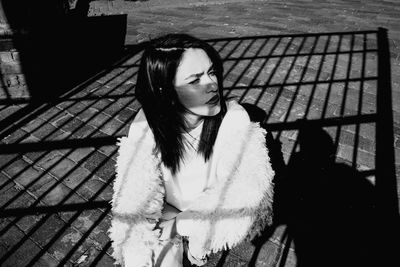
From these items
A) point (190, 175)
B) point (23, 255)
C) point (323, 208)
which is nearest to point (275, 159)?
point (323, 208)

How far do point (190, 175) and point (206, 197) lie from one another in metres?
0.25

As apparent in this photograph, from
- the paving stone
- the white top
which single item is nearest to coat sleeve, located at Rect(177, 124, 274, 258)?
the white top

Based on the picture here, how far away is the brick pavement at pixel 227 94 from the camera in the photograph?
234 centimetres

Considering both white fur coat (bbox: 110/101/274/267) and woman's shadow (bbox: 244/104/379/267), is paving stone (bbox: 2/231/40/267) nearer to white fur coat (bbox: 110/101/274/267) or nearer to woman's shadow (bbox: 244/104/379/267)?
white fur coat (bbox: 110/101/274/267)

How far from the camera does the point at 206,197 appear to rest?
1.92 meters

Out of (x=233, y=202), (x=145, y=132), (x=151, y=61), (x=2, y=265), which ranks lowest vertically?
(x=2, y=265)

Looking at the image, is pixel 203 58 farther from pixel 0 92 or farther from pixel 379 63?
pixel 379 63

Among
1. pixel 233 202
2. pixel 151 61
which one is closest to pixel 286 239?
pixel 233 202

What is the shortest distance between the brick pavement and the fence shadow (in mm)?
13

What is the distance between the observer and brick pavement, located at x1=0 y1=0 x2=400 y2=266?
2.34 meters

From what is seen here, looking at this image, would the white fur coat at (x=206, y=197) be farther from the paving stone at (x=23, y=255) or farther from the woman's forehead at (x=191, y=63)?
the paving stone at (x=23, y=255)

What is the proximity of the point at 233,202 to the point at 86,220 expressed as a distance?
1430 mm

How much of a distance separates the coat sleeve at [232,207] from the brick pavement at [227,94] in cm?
44

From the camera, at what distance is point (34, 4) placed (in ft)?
12.2
